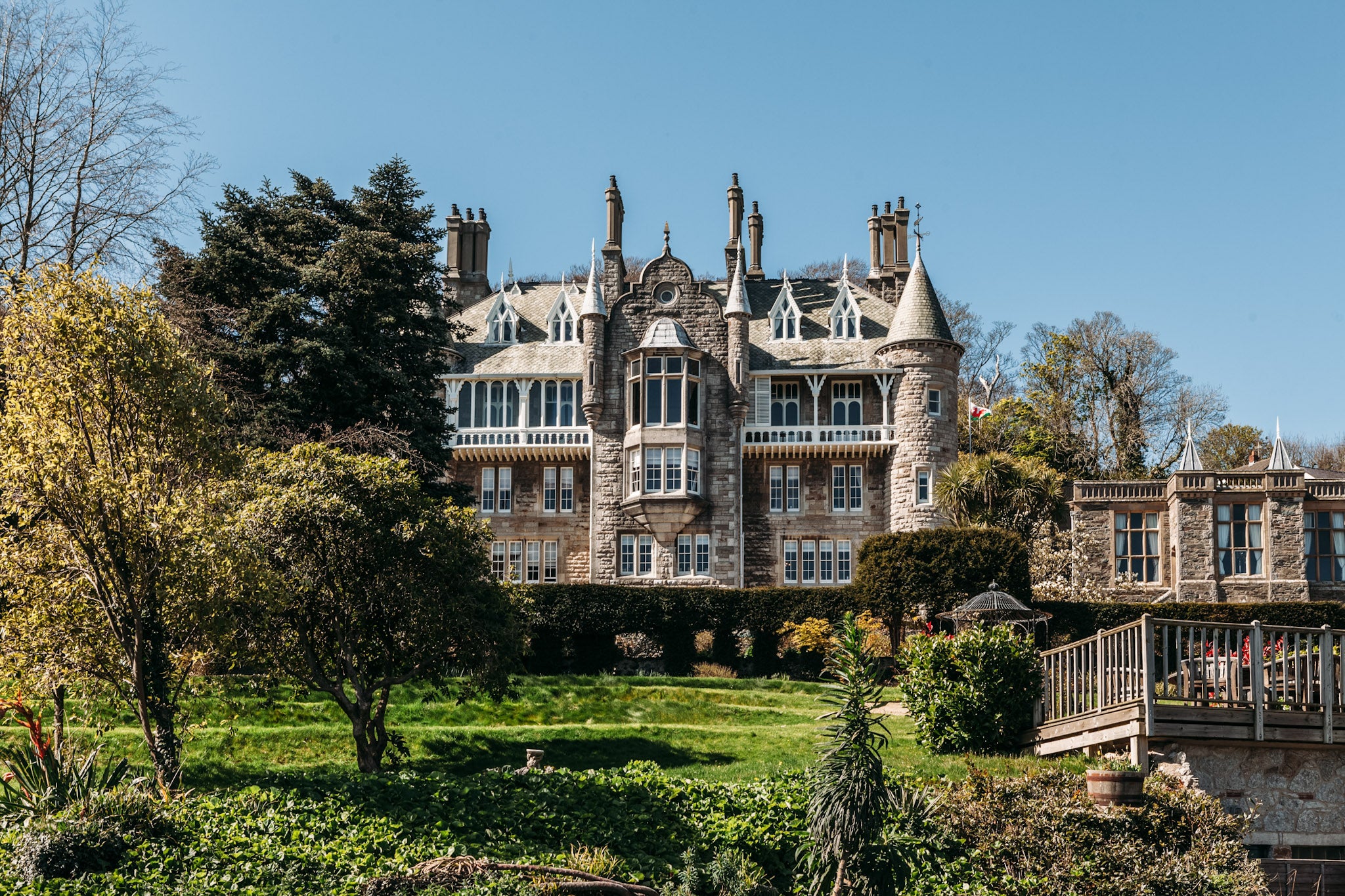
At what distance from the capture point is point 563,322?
Result: 5156 cm

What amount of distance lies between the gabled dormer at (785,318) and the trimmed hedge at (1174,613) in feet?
52.5

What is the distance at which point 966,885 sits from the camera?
561 inches

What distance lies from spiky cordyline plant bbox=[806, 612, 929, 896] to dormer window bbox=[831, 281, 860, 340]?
1490 inches

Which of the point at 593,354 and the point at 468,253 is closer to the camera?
the point at 593,354

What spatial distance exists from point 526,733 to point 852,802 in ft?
43.0

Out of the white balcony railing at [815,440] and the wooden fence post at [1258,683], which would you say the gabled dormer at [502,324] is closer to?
the white balcony railing at [815,440]

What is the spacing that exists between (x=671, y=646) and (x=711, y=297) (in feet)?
48.6

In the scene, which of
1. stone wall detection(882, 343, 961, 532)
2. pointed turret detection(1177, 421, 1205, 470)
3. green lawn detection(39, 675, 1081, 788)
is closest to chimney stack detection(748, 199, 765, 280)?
stone wall detection(882, 343, 961, 532)

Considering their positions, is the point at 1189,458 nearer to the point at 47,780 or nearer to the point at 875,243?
the point at 875,243

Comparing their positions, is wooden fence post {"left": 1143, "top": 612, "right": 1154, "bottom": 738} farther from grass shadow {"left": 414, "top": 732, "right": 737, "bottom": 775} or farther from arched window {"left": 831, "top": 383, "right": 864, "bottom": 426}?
arched window {"left": 831, "top": 383, "right": 864, "bottom": 426}

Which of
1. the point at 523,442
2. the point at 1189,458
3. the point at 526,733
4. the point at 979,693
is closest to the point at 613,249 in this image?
the point at 523,442

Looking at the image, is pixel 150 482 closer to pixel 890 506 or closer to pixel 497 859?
pixel 497 859

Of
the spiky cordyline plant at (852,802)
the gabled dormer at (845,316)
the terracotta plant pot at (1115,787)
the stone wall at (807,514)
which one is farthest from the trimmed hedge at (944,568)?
the spiky cordyline plant at (852,802)

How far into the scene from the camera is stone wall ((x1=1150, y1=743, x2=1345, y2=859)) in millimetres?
16547
